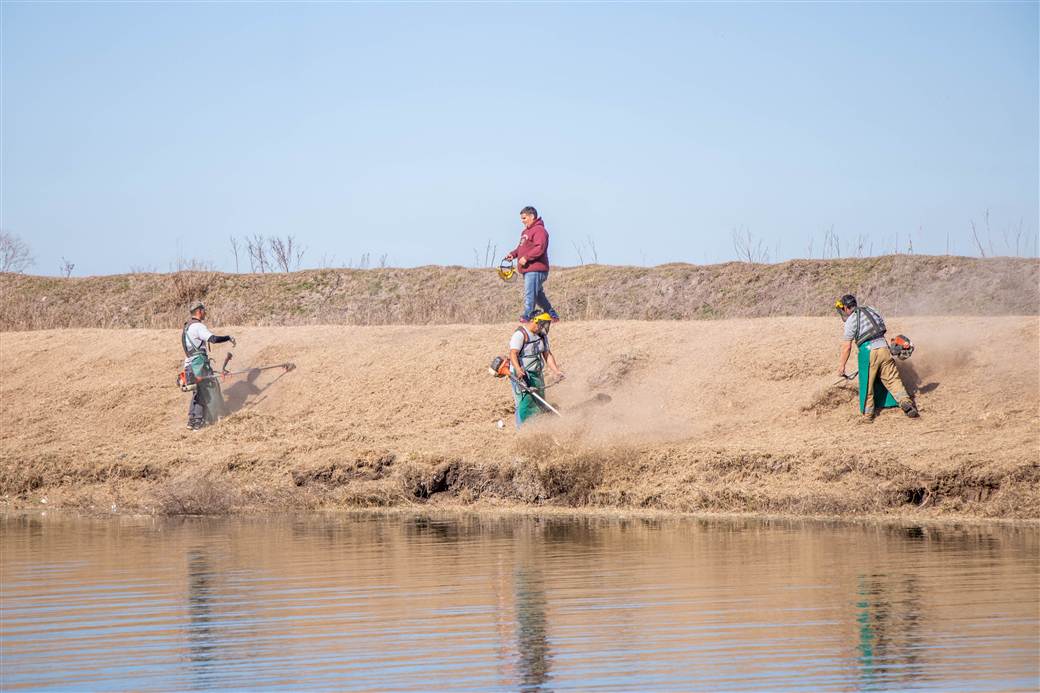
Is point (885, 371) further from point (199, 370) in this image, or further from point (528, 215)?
point (199, 370)

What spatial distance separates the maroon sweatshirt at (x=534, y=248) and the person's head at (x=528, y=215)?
0.06 meters

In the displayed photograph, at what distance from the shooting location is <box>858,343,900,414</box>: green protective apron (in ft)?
59.8

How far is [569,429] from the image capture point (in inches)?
727

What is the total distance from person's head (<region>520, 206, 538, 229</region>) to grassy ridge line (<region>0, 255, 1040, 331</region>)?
938 cm

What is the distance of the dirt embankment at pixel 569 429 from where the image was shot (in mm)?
16656

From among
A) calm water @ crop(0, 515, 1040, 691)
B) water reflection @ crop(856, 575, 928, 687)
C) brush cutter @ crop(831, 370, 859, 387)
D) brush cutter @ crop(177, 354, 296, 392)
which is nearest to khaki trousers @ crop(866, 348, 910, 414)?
brush cutter @ crop(831, 370, 859, 387)

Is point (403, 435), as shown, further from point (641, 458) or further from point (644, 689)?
point (644, 689)

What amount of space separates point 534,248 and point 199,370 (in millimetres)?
6086

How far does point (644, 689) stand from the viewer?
26.5 ft

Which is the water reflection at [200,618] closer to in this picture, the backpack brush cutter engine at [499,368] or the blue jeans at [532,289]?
the backpack brush cutter engine at [499,368]

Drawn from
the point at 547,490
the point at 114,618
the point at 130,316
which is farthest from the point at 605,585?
the point at 130,316

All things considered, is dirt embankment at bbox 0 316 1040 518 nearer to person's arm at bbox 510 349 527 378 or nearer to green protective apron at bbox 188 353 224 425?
green protective apron at bbox 188 353 224 425

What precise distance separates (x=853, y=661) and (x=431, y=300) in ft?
97.4

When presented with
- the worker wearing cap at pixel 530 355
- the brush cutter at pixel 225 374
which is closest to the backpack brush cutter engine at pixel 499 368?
the worker wearing cap at pixel 530 355
